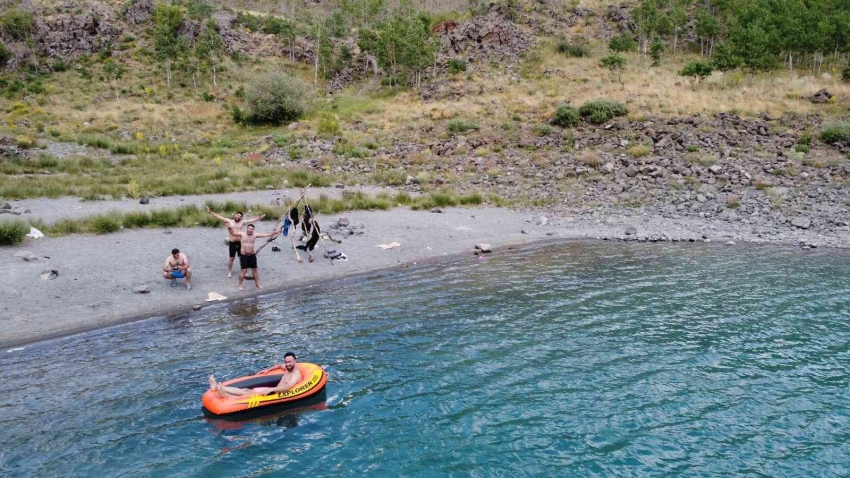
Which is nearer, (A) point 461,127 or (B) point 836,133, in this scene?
(B) point 836,133

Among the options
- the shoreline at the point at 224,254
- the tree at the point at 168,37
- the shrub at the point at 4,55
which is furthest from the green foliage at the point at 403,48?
the shrub at the point at 4,55

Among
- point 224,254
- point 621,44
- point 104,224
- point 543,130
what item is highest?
point 621,44

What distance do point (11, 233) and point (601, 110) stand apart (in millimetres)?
35919

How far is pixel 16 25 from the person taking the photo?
7038 centimetres

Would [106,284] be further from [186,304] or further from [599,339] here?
[599,339]

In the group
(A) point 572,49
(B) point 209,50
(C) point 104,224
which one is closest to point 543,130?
(C) point 104,224

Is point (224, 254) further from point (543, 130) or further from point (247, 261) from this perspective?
point (543, 130)

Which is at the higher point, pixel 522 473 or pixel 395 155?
pixel 395 155

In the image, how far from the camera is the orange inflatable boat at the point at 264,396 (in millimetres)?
9195

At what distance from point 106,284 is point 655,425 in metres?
14.4

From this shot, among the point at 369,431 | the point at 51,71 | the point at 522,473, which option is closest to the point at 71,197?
the point at 369,431

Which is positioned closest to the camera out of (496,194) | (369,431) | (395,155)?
(369,431)

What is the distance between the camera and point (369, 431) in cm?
893

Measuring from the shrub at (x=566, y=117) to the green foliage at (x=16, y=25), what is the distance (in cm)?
7093
